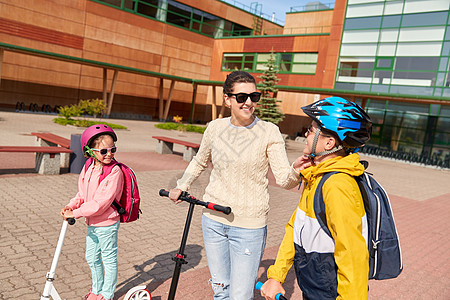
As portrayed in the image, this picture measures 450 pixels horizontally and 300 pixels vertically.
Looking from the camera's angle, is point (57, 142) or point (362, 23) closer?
point (57, 142)

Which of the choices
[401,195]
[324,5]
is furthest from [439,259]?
[324,5]

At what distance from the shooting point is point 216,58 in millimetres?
39188

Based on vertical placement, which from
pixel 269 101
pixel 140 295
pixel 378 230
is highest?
pixel 269 101

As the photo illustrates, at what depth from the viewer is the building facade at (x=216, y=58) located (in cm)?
2520

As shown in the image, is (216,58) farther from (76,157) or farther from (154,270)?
(154,270)

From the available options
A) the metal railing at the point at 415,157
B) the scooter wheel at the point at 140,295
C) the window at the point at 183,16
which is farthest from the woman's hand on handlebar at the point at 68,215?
the window at the point at 183,16

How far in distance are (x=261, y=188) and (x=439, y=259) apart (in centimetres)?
486

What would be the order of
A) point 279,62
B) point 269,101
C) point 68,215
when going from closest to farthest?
point 68,215
point 269,101
point 279,62

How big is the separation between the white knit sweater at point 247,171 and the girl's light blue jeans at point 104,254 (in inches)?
37.9

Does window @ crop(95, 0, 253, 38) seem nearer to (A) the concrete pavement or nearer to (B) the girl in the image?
(A) the concrete pavement

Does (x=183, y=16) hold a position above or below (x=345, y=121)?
above

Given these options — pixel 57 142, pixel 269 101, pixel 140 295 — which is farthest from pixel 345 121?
pixel 269 101

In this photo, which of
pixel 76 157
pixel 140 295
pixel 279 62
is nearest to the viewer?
pixel 140 295

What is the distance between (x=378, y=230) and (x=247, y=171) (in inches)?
41.6
